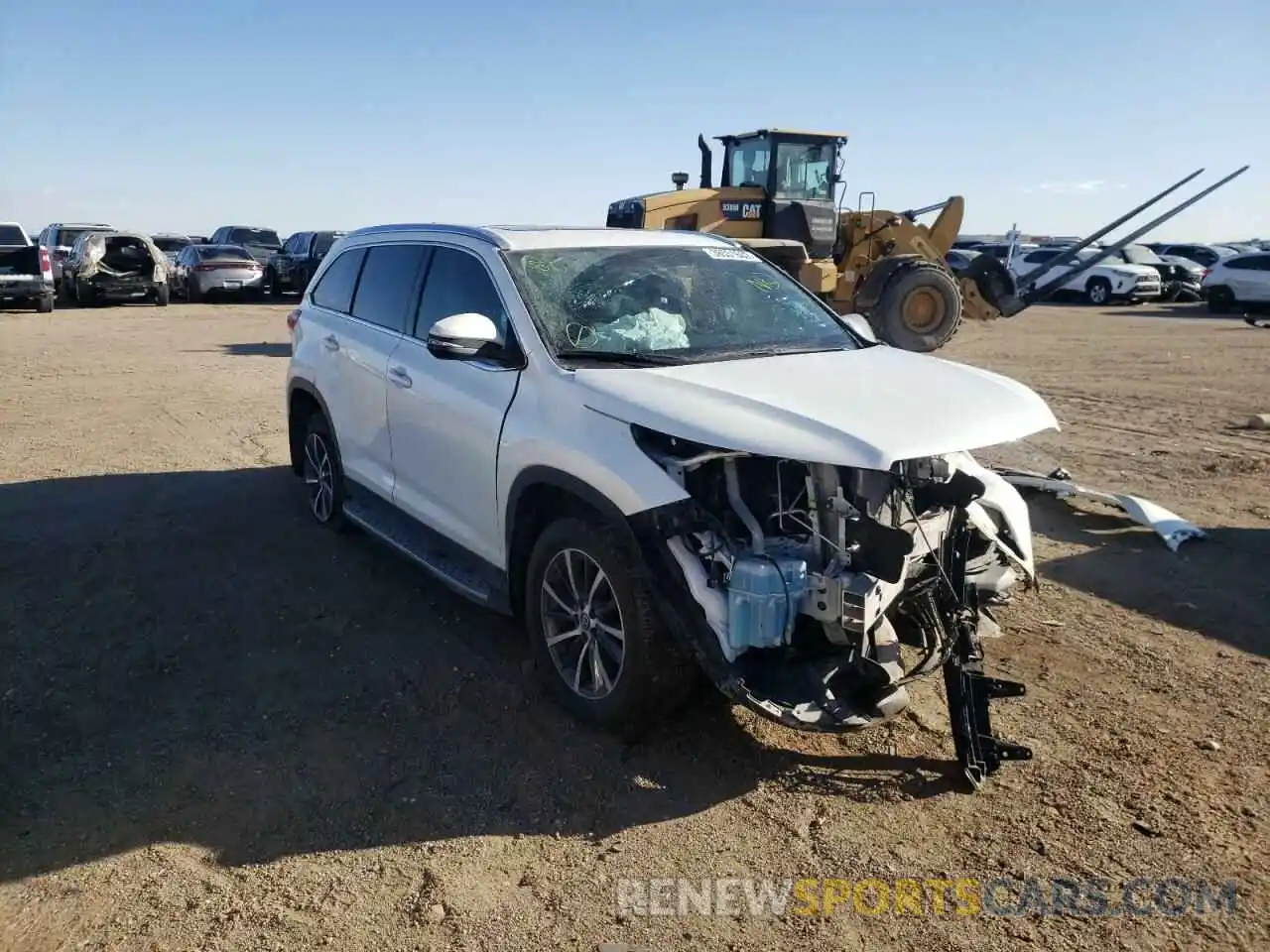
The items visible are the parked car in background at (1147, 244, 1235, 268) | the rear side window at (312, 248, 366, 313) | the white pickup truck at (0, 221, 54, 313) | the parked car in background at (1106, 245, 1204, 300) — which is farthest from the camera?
the parked car in background at (1147, 244, 1235, 268)

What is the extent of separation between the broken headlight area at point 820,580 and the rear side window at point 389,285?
2.27m

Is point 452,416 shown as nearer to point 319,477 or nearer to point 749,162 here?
point 319,477

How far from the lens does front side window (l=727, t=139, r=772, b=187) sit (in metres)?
14.9

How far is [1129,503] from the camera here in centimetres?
657

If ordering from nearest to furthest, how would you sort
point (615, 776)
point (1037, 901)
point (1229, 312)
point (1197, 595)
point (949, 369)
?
point (1037, 901) → point (615, 776) → point (949, 369) → point (1197, 595) → point (1229, 312)

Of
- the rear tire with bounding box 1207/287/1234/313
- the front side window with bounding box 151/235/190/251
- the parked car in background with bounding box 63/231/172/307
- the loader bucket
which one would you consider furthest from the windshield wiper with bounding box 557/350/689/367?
the front side window with bounding box 151/235/190/251

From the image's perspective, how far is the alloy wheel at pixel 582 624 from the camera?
388cm

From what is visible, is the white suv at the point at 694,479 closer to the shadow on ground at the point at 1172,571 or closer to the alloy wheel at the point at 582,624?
the alloy wheel at the point at 582,624

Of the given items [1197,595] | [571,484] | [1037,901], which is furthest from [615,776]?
[1197,595]

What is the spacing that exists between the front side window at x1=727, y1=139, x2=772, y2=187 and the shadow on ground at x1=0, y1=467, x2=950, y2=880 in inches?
423

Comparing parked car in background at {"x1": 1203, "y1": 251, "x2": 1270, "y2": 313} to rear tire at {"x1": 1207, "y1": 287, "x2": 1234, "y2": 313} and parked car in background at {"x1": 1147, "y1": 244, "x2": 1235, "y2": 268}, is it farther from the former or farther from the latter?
parked car in background at {"x1": 1147, "y1": 244, "x2": 1235, "y2": 268}

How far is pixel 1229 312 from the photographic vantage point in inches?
1001

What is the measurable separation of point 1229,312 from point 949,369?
83.2 ft

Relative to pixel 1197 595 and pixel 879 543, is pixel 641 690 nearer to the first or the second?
pixel 879 543
